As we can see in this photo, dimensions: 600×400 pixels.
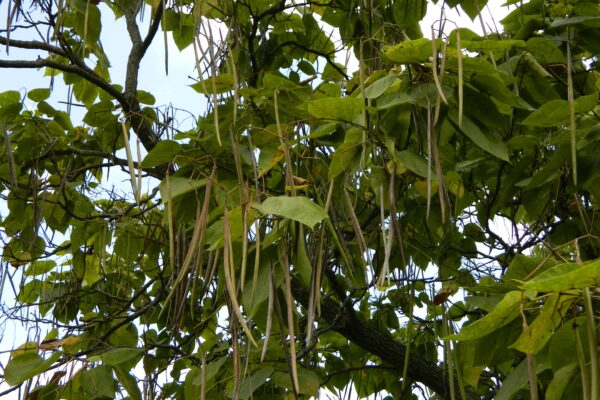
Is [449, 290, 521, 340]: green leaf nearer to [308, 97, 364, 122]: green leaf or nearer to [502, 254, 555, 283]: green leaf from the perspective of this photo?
[502, 254, 555, 283]: green leaf

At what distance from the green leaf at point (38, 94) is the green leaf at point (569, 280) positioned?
1.24 meters

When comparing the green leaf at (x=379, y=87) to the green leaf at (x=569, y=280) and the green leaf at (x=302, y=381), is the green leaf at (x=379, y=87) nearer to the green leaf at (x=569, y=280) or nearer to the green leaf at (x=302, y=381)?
the green leaf at (x=569, y=280)

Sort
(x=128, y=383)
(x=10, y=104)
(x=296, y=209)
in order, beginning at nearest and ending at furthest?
(x=296, y=209), (x=128, y=383), (x=10, y=104)

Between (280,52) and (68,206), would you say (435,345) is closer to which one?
(280,52)

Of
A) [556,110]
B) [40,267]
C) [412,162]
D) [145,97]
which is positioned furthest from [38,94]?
[556,110]

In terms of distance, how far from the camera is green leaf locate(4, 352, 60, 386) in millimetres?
1123

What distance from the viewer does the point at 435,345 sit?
2.03m

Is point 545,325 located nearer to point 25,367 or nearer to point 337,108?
point 337,108

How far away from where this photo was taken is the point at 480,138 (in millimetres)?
975

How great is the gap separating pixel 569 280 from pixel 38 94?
127cm

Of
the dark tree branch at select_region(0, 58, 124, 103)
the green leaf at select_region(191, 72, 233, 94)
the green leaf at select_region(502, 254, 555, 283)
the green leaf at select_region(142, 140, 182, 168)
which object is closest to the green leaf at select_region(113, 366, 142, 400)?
the green leaf at select_region(142, 140, 182, 168)

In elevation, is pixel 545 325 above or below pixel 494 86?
below

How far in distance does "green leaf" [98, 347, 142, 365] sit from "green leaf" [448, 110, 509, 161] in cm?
60

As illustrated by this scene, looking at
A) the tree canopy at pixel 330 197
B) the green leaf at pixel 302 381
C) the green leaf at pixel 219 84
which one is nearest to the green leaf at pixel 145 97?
the tree canopy at pixel 330 197
